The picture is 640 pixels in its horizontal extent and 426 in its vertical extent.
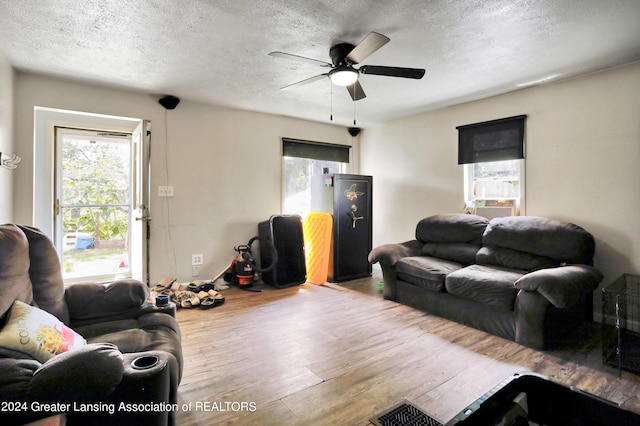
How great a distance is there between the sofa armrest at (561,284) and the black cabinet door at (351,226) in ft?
7.64

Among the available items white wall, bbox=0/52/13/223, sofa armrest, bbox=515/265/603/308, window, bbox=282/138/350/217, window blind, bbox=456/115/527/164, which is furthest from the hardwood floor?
window, bbox=282/138/350/217

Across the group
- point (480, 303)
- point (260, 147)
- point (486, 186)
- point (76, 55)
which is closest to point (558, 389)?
point (480, 303)

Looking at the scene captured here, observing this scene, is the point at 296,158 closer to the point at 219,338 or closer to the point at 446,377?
the point at 219,338

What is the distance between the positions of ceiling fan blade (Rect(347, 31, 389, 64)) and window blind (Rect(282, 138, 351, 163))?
2.56 metres

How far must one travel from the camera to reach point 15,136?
10.0 feet

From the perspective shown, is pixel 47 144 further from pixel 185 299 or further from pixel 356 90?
pixel 356 90

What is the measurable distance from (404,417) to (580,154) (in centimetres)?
312

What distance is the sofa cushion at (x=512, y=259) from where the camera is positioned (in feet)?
9.73

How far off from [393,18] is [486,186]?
8.60 ft

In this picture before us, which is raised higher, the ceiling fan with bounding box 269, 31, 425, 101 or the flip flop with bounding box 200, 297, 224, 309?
the ceiling fan with bounding box 269, 31, 425, 101

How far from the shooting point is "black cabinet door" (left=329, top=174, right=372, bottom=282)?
14.5 ft

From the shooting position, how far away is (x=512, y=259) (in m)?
3.13

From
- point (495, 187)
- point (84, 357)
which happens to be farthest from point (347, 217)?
point (84, 357)

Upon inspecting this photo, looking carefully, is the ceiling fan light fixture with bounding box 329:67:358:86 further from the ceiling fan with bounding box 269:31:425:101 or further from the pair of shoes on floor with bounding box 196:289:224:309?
the pair of shoes on floor with bounding box 196:289:224:309
